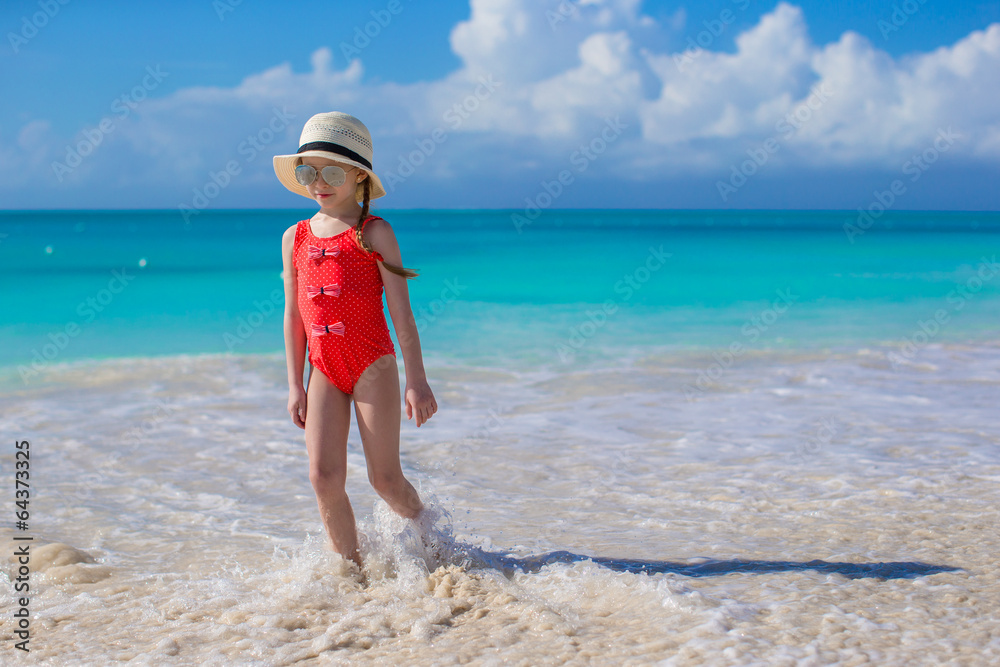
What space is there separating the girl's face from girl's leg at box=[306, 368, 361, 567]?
0.69 meters

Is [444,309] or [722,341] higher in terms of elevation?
[444,309]

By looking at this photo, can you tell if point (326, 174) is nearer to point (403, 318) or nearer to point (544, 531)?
point (403, 318)

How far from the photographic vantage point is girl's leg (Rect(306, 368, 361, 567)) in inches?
133

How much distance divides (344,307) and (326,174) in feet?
1.72

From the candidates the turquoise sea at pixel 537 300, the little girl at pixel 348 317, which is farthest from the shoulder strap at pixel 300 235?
the turquoise sea at pixel 537 300

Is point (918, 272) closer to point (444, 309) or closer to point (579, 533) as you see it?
point (444, 309)

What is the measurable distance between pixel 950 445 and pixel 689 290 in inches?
611

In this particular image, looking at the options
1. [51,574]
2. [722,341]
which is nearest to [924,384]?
[722,341]

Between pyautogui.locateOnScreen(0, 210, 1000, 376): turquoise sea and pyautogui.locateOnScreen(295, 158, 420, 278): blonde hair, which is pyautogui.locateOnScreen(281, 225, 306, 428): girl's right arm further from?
pyautogui.locateOnScreen(0, 210, 1000, 376): turquoise sea

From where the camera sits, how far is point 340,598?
3.30 metres

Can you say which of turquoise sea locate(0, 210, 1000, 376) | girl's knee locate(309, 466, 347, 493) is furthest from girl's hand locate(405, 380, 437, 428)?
turquoise sea locate(0, 210, 1000, 376)

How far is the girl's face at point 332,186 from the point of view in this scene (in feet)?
11.0

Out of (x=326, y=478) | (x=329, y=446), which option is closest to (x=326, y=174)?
(x=329, y=446)

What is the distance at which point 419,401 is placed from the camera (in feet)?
11.0
